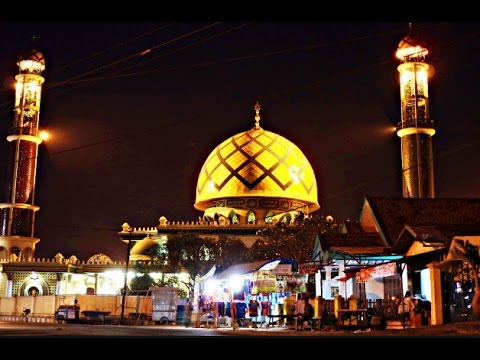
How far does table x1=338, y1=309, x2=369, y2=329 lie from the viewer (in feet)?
55.5

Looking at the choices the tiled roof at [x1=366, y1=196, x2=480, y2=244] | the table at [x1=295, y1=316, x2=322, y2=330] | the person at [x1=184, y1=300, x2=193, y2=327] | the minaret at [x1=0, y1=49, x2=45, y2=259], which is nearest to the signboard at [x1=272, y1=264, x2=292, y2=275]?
the table at [x1=295, y1=316, x2=322, y2=330]

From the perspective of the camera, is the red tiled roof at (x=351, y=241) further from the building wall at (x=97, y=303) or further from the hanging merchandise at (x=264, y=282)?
the building wall at (x=97, y=303)

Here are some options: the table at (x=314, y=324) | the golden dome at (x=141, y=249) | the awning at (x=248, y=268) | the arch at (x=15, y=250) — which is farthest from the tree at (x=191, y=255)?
the table at (x=314, y=324)

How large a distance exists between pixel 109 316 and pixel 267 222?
26490 mm

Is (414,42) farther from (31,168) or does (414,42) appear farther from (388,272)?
(388,272)

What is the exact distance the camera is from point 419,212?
22125mm

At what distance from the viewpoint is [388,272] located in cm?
1764

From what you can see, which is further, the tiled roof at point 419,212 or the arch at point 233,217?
the arch at point 233,217

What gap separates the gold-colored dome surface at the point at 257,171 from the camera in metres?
57.6

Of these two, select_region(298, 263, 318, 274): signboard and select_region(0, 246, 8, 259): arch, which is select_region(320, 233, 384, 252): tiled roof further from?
select_region(0, 246, 8, 259): arch

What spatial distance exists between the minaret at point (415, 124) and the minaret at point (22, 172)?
26.0 metres

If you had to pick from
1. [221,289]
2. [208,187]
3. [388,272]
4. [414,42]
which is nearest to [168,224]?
[208,187]
